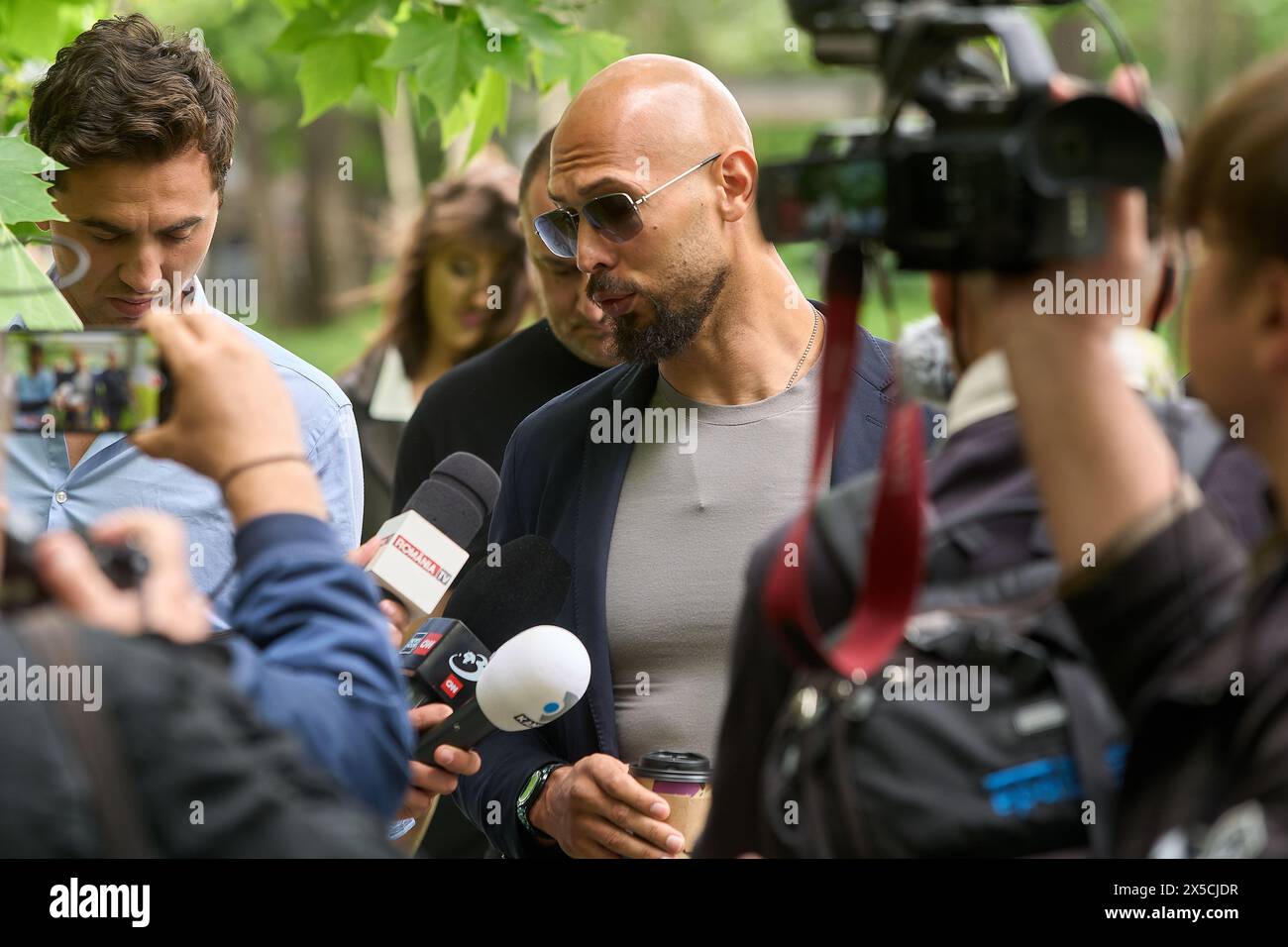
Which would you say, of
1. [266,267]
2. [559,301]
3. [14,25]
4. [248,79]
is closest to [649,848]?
[559,301]

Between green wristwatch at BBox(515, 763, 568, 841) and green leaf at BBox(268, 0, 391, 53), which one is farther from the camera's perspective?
green leaf at BBox(268, 0, 391, 53)

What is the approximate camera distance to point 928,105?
200 cm

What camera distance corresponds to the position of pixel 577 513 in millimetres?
3459

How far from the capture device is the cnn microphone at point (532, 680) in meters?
2.87

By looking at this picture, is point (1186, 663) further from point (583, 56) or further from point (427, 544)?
point (583, 56)

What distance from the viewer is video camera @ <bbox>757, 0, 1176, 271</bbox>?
6.06 ft

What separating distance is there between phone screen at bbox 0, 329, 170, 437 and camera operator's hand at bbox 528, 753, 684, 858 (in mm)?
1232

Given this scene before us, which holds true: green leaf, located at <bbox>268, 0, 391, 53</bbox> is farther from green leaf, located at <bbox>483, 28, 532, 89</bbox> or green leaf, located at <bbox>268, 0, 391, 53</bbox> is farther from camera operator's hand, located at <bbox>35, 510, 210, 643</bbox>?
camera operator's hand, located at <bbox>35, 510, 210, 643</bbox>

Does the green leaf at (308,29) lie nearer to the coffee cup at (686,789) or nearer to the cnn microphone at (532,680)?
the cnn microphone at (532,680)

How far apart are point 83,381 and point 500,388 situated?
7.82 feet

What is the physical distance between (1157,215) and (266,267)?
2167 cm

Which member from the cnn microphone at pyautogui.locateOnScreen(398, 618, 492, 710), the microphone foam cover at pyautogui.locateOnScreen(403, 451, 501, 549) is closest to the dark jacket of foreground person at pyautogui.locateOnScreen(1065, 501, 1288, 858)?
the cnn microphone at pyautogui.locateOnScreen(398, 618, 492, 710)

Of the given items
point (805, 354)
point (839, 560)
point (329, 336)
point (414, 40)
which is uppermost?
point (414, 40)

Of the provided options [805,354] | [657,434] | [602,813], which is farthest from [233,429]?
[805,354]
